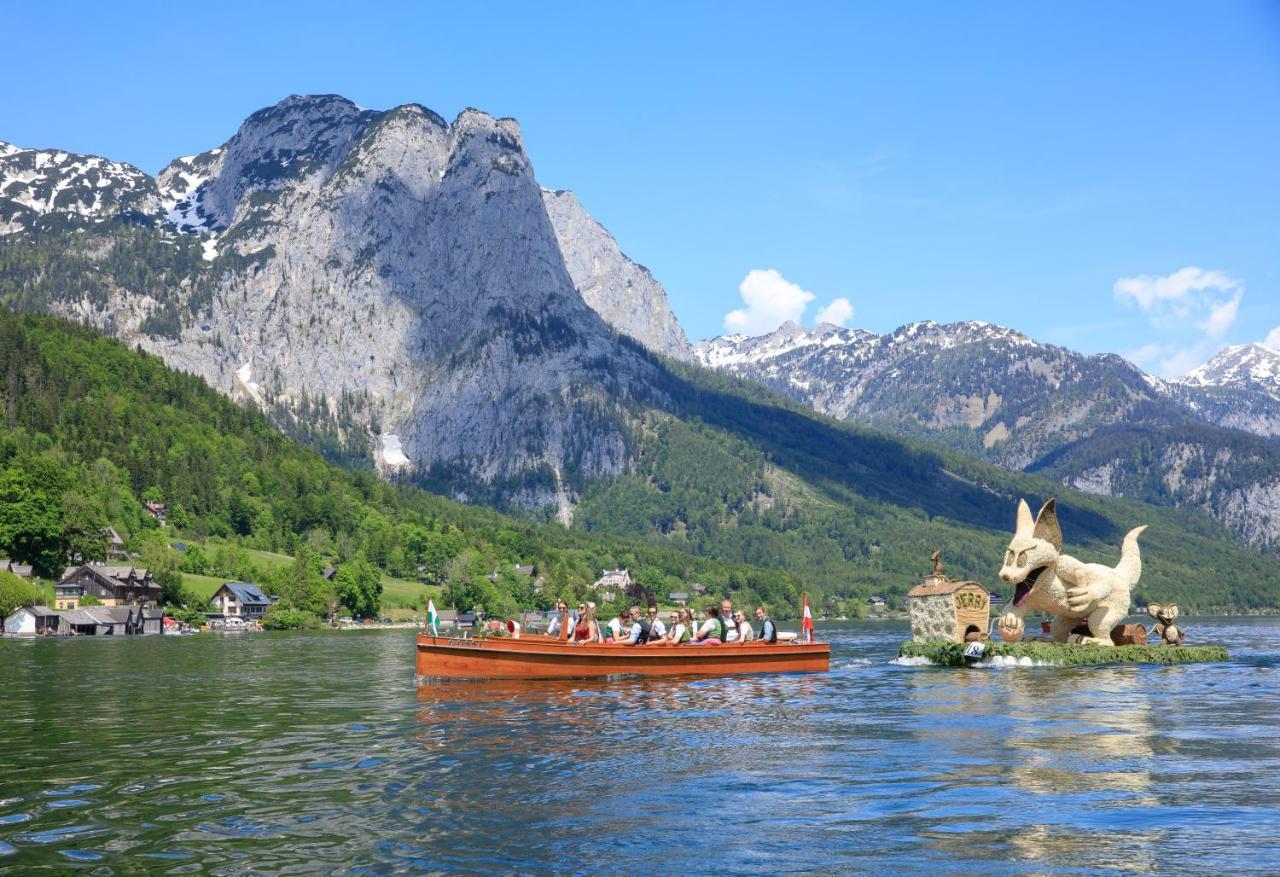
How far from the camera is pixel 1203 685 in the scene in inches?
2291

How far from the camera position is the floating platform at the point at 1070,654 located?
68.4m

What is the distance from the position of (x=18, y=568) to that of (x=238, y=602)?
2837cm

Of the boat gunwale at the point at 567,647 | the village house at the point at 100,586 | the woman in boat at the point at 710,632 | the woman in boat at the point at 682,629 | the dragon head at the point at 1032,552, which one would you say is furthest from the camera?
the village house at the point at 100,586

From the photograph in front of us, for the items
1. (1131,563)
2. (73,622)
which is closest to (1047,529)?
(1131,563)

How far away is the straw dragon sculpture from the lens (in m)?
65.7

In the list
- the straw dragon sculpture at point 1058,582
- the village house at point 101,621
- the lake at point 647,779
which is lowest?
the lake at point 647,779

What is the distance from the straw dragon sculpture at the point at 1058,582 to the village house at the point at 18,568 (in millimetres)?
130814

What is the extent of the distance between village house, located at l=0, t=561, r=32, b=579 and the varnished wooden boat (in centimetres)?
11493

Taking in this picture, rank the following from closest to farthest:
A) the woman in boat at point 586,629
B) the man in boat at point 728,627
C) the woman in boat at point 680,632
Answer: the woman in boat at point 586,629
the woman in boat at point 680,632
the man in boat at point 728,627

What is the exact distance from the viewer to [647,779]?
31203mm

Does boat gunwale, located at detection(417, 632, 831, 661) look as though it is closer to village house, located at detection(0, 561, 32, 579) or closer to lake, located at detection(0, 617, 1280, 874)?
lake, located at detection(0, 617, 1280, 874)

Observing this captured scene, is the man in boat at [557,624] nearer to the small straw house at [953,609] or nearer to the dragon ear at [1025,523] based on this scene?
the small straw house at [953,609]

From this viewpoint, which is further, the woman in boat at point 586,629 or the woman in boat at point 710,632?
the woman in boat at point 710,632

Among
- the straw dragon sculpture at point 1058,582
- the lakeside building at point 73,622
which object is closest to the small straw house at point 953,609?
Answer: the straw dragon sculpture at point 1058,582
